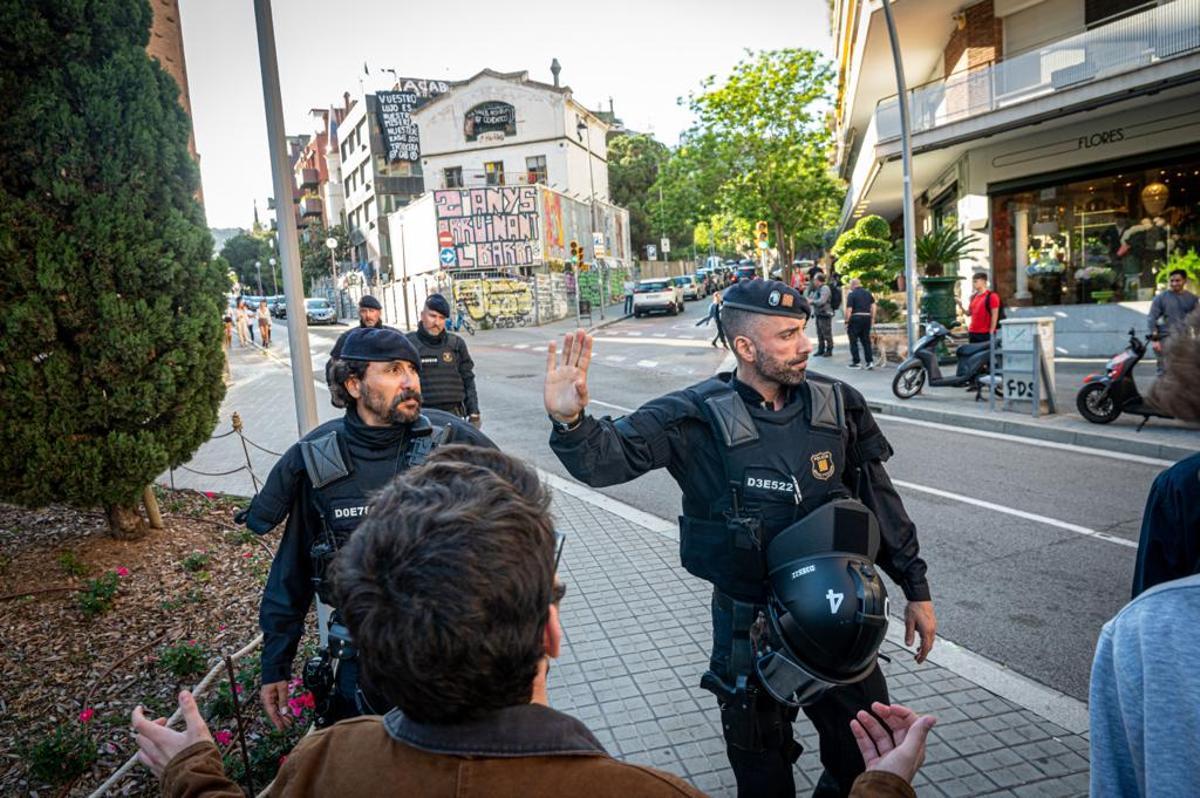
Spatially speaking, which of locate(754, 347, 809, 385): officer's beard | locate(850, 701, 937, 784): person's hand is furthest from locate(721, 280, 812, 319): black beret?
locate(850, 701, 937, 784): person's hand

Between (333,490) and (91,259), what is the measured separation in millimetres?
3302

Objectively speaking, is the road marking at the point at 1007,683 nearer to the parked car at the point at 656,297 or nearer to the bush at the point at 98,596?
the bush at the point at 98,596

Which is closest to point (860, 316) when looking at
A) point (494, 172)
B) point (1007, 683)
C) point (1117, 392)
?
point (1117, 392)

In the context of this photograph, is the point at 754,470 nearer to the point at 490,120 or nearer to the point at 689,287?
the point at 689,287

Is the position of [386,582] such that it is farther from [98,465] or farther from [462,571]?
[98,465]

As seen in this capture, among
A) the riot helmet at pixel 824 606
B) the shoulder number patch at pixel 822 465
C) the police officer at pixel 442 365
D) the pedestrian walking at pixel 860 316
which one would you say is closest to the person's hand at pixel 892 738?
the riot helmet at pixel 824 606

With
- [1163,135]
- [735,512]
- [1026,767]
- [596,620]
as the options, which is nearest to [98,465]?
[596,620]

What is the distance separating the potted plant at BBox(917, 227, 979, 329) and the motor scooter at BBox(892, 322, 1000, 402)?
3549mm

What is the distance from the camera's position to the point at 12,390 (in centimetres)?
469

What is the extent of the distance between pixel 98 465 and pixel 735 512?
4.35 m

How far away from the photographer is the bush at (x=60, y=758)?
3018 mm

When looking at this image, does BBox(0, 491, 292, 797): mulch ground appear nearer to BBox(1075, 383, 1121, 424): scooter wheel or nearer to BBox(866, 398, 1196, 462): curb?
BBox(866, 398, 1196, 462): curb

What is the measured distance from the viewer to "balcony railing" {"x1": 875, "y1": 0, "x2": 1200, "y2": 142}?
529 inches

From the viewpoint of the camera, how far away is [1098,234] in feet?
55.5
